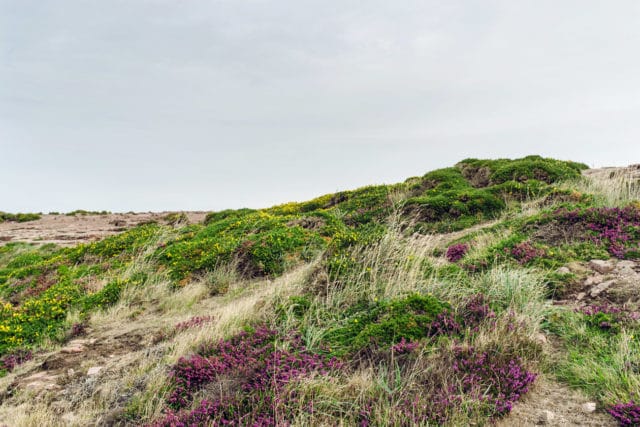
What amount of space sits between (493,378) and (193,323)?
4.57 meters

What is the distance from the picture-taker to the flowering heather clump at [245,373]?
4023 millimetres

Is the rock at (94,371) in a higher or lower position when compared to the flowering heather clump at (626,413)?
higher

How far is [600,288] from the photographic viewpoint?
20.3 feet

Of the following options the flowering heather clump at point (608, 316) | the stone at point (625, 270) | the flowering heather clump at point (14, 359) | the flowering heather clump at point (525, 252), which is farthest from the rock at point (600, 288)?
the flowering heather clump at point (14, 359)

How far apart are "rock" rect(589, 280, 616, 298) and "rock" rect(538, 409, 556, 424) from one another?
3002mm

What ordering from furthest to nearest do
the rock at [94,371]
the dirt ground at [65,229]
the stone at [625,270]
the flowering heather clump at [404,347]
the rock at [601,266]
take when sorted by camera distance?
1. the dirt ground at [65,229]
2. the rock at [601,266]
3. the stone at [625,270]
4. the rock at [94,371]
5. the flowering heather clump at [404,347]

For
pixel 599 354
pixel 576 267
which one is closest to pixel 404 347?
pixel 599 354

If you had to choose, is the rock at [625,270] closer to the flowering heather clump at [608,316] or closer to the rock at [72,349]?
the flowering heather clump at [608,316]

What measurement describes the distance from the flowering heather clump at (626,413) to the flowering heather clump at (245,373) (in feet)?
8.67

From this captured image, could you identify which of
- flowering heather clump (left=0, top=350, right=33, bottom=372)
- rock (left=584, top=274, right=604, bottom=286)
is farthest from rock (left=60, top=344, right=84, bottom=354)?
rock (left=584, top=274, right=604, bottom=286)

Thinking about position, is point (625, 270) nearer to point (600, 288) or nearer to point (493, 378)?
point (600, 288)

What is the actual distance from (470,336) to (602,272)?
11.2 feet

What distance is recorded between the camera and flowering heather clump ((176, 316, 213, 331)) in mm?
6543

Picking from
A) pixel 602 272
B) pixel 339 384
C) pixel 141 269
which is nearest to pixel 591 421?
pixel 339 384
